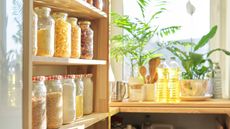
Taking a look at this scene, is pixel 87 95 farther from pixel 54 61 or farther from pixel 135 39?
pixel 135 39

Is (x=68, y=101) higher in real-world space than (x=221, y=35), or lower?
lower

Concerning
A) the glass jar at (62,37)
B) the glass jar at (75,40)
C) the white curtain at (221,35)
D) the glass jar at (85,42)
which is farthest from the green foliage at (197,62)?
the glass jar at (62,37)

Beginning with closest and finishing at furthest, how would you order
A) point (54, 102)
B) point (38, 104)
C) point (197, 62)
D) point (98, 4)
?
point (38, 104) → point (54, 102) → point (98, 4) → point (197, 62)

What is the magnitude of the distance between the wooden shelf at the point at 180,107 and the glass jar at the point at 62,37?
764mm

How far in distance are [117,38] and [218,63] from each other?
70 centimetres

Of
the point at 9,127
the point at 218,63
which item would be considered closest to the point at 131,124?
the point at 218,63

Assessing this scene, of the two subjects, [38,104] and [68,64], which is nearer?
[38,104]

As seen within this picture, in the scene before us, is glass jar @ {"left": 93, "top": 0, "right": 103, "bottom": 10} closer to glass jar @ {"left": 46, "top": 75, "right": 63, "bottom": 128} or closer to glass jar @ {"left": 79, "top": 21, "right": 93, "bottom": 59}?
glass jar @ {"left": 79, "top": 21, "right": 93, "bottom": 59}

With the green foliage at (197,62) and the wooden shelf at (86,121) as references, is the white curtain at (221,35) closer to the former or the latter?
the green foliage at (197,62)

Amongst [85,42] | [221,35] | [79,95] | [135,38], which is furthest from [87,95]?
[221,35]

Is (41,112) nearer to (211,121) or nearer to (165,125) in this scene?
(165,125)

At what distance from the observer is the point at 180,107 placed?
1822 millimetres

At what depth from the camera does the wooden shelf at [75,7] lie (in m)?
1.26

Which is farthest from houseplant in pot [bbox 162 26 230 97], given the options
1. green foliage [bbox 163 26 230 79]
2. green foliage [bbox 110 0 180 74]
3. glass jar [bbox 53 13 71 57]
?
glass jar [bbox 53 13 71 57]
